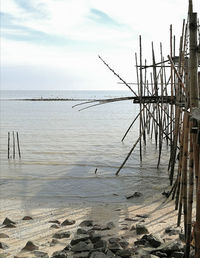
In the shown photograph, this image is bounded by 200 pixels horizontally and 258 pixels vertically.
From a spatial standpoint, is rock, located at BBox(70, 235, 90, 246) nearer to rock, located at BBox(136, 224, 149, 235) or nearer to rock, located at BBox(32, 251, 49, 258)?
rock, located at BBox(32, 251, 49, 258)

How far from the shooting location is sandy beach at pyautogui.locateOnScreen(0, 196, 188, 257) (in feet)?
18.1

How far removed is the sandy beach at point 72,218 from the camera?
18.1 feet

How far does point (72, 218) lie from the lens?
680cm

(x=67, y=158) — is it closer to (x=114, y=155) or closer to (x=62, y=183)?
(x=114, y=155)

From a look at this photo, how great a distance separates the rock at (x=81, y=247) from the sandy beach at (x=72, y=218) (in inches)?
15.2

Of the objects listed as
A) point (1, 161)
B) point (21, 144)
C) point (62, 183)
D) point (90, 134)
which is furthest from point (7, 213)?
point (90, 134)

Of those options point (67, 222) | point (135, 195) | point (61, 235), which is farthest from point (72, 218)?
point (135, 195)

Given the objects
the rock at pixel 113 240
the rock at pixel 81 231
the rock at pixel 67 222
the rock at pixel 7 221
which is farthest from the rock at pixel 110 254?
the rock at pixel 7 221

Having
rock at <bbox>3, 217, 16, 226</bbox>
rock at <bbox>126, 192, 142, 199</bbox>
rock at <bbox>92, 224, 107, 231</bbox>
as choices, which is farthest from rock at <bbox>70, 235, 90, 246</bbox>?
rock at <bbox>126, 192, 142, 199</bbox>

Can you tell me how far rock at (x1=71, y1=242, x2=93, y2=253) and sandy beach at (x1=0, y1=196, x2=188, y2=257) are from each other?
0.39 metres

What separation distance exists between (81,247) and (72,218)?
192 centimetres

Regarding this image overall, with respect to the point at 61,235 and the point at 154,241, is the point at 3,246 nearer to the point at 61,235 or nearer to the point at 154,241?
the point at 61,235

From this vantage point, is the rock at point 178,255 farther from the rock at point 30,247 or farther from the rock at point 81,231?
the rock at point 30,247

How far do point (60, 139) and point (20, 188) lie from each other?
32.5 feet
